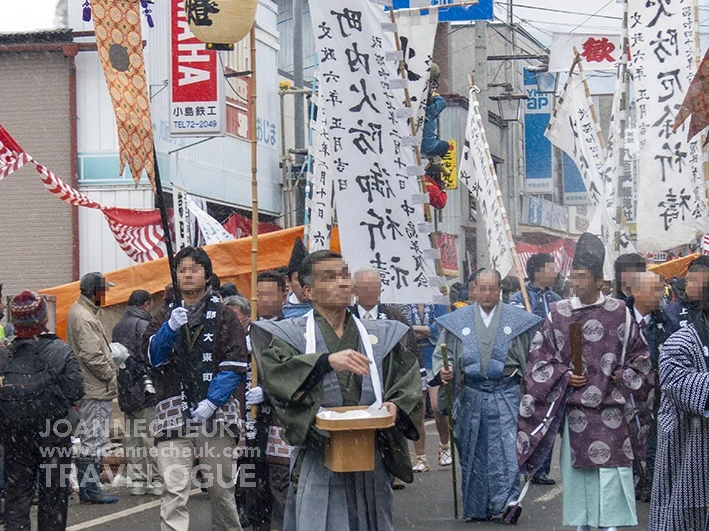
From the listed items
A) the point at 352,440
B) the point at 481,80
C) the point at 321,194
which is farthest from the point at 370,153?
the point at 481,80

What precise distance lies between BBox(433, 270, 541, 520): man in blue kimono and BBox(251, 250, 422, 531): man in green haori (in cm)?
356

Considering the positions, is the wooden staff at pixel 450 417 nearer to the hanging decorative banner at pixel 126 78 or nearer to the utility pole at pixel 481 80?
the hanging decorative banner at pixel 126 78

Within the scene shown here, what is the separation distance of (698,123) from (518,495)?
3451 millimetres

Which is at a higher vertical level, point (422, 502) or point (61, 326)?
point (61, 326)

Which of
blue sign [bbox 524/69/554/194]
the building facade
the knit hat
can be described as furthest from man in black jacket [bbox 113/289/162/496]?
blue sign [bbox 524/69/554/194]

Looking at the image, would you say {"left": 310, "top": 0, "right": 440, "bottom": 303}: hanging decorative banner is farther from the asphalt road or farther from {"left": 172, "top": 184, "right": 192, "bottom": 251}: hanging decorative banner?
{"left": 172, "top": 184, "right": 192, "bottom": 251}: hanging decorative banner

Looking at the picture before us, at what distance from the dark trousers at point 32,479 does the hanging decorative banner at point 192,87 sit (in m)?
8.74

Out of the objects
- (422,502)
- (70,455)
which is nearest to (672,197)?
(422,502)

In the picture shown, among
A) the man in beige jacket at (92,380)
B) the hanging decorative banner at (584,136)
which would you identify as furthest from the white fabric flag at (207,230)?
the man in beige jacket at (92,380)

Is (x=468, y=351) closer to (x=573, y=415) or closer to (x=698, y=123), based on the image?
(x=573, y=415)

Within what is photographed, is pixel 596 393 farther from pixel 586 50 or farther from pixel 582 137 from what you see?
pixel 586 50

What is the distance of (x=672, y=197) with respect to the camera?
37.1ft

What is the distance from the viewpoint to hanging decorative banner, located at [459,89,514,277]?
42.3ft

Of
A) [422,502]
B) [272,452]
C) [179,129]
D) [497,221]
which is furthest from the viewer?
[179,129]
